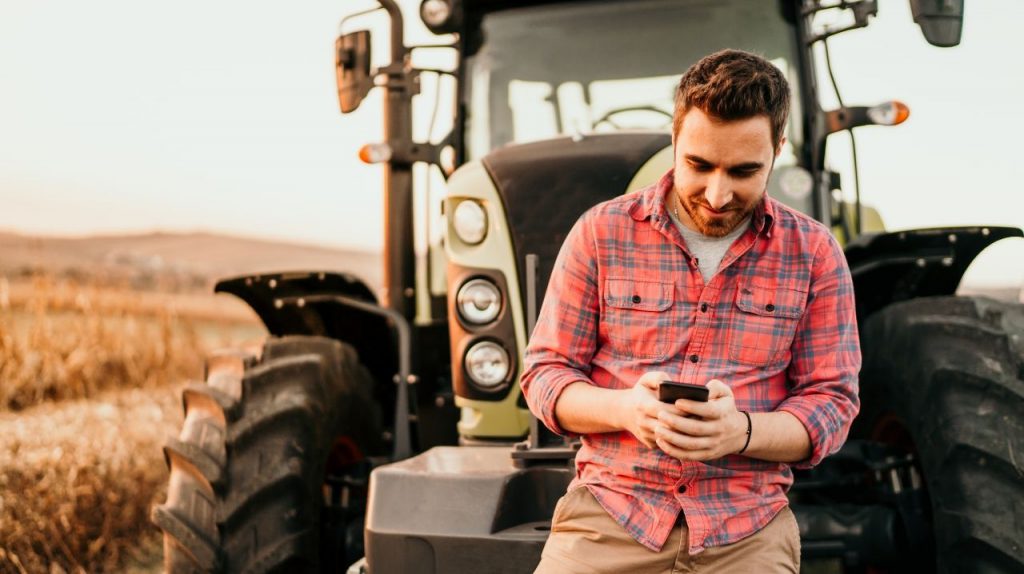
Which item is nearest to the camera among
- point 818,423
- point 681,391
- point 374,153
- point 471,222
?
point 681,391

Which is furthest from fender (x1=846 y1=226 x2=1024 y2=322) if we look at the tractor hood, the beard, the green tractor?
the beard

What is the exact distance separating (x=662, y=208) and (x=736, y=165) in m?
0.23

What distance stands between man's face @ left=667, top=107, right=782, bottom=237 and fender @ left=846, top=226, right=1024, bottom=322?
1.72 m

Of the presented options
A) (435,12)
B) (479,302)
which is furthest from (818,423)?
(435,12)

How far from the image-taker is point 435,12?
460 cm

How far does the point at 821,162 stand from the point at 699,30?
2.35 feet

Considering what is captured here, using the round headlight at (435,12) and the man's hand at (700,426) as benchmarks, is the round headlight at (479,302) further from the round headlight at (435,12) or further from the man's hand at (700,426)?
the man's hand at (700,426)

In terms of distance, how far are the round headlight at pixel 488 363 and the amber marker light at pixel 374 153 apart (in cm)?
99

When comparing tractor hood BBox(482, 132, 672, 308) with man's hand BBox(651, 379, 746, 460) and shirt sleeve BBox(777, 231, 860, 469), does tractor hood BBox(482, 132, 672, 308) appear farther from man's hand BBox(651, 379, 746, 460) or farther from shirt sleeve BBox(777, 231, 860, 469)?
man's hand BBox(651, 379, 746, 460)

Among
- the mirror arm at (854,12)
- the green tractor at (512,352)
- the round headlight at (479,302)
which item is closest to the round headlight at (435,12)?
the green tractor at (512,352)

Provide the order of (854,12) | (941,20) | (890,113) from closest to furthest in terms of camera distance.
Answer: (941,20)
(890,113)
(854,12)

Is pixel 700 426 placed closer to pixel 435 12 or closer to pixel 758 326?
pixel 758 326

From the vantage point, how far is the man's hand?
199 centimetres

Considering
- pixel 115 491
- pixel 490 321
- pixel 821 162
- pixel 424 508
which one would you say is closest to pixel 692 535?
pixel 424 508
